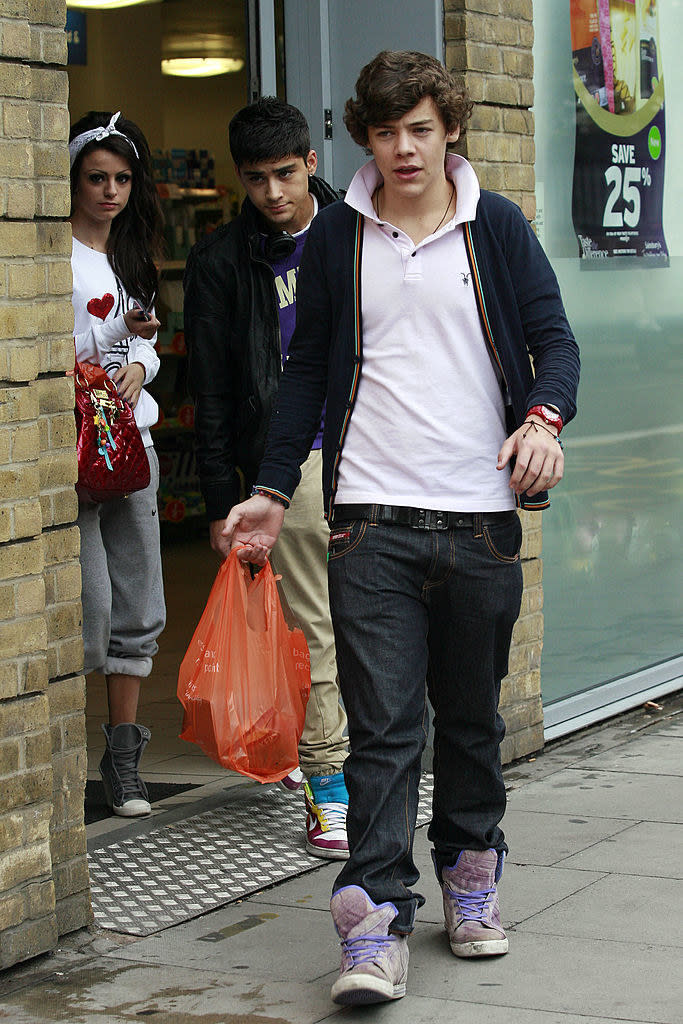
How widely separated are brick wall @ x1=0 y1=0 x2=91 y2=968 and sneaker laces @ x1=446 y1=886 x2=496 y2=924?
951mm

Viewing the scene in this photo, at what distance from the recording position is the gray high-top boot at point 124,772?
5.12 m

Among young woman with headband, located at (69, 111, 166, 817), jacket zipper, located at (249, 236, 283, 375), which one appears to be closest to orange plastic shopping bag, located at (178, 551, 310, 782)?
jacket zipper, located at (249, 236, 283, 375)

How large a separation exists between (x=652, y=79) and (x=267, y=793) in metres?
3.32

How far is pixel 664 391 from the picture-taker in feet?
22.5

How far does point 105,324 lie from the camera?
4.93 metres

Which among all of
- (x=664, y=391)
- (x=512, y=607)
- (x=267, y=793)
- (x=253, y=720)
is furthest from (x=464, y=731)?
(x=664, y=391)

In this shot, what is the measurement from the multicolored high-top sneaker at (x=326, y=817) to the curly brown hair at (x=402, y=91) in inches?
78.6

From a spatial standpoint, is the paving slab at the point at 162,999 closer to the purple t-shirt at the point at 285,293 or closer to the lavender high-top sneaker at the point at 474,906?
the lavender high-top sneaker at the point at 474,906

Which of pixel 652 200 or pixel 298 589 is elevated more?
pixel 652 200

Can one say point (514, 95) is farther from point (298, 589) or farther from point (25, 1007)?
point (25, 1007)

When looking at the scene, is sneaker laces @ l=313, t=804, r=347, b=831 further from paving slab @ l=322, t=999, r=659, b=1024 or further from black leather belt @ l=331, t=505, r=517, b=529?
black leather belt @ l=331, t=505, r=517, b=529

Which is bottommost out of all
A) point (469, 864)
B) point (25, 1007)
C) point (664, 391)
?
point (25, 1007)

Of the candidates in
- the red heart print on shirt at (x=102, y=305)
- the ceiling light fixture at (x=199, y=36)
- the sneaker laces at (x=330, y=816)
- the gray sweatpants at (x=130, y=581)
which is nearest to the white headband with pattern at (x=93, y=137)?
the red heart print on shirt at (x=102, y=305)

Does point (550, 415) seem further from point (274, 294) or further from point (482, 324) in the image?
point (274, 294)
